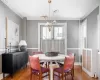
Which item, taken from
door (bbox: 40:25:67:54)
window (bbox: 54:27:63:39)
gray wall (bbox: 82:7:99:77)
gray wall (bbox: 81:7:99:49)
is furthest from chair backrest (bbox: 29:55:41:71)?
window (bbox: 54:27:63:39)

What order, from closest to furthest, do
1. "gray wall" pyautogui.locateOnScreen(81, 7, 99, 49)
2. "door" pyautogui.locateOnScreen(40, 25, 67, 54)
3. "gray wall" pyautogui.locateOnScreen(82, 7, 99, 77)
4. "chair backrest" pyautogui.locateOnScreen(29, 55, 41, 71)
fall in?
"chair backrest" pyautogui.locateOnScreen(29, 55, 41, 71), "gray wall" pyautogui.locateOnScreen(82, 7, 99, 77), "gray wall" pyautogui.locateOnScreen(81, 7, 99, 49), "door" pyautogui.locateOnScreen(40, 25, 67, 54)

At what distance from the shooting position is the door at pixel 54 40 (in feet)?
22.7

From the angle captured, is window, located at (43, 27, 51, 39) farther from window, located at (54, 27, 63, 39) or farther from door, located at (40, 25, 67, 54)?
window, located at (54, 27, 63, 39)

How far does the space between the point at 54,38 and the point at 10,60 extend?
3.18m

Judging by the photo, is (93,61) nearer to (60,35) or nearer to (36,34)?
(60,35)

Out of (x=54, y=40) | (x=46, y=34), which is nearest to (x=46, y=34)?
(x=46, y=34)

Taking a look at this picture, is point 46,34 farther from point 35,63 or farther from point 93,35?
point 35,63

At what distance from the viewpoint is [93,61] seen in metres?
4.43

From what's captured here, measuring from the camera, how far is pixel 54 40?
273 inches

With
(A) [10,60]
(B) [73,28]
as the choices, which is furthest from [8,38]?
(B) [73,28]

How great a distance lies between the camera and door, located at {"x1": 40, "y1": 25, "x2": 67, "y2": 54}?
6.93 m

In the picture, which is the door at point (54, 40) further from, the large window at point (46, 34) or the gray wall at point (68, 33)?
the gray wall at point (68, 33)

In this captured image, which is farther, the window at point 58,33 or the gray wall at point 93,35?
the window at point 58,33

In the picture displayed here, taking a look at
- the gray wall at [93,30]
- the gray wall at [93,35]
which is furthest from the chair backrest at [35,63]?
the gray wall at [93,30]
